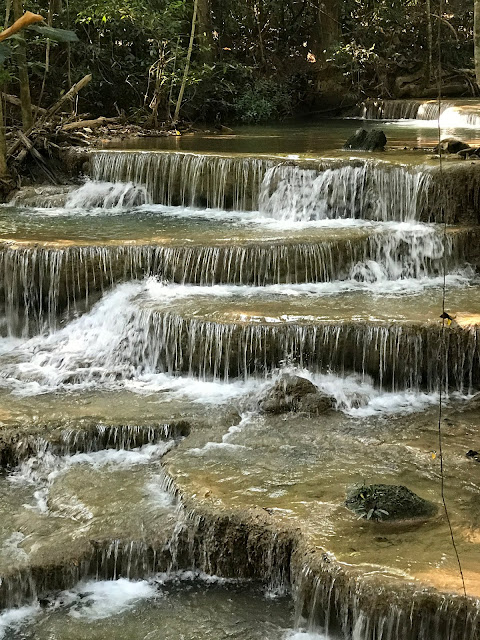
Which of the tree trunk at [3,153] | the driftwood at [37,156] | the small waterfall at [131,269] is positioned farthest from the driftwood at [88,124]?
the small waterfall at [131,269]

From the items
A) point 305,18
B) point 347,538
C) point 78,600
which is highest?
point 305,18

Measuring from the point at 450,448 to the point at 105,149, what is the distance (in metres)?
8.99

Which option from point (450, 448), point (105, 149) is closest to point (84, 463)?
point (450, 448)

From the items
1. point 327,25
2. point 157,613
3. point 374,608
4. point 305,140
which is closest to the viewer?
point 374,608

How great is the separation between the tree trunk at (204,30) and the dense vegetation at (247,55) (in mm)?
33

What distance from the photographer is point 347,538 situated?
484 centimetres

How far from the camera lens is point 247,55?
2248 centimetres

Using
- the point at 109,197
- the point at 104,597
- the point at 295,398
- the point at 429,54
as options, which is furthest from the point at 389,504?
the point at 429,54

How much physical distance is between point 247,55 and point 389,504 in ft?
63.2

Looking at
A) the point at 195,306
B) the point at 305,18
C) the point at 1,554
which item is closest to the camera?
the point at 1,554

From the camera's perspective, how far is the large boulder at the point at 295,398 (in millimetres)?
6871

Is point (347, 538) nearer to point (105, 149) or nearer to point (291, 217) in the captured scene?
point (291, 217)

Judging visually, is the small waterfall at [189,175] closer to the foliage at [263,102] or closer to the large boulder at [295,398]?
the large boulder at [295,398]

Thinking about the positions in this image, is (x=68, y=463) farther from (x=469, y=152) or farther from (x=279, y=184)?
(x=469, y=152)
